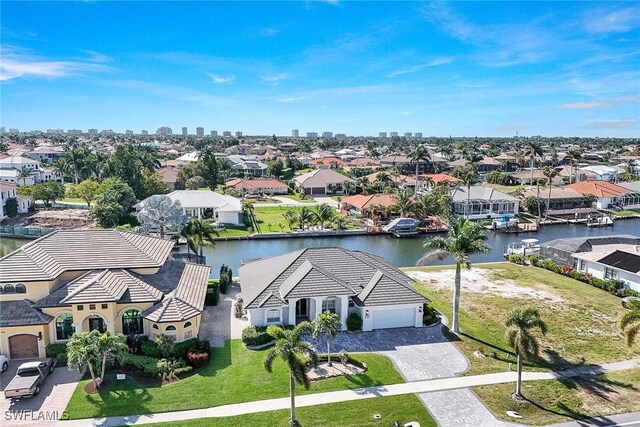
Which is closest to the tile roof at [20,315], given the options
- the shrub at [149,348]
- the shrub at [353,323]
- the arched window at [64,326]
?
the arched window at [64,326]

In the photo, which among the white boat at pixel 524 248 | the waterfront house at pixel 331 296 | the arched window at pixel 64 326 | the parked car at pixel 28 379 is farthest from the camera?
the white boat at pixel 524 248

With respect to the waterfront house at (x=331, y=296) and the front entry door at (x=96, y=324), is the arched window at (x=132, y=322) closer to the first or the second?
the front entry door at (x=96, y=324)

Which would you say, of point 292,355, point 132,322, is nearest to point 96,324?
point 132,322

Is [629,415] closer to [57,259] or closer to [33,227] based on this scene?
[57,259]

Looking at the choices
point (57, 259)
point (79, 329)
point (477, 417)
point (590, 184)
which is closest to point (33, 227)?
point (57, 259)

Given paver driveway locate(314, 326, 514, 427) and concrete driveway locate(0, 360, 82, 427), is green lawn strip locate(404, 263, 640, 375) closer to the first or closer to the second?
paver driveway locate(314, 326, 514, 427)

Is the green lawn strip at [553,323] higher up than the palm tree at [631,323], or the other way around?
the palm tree at [631,323]
